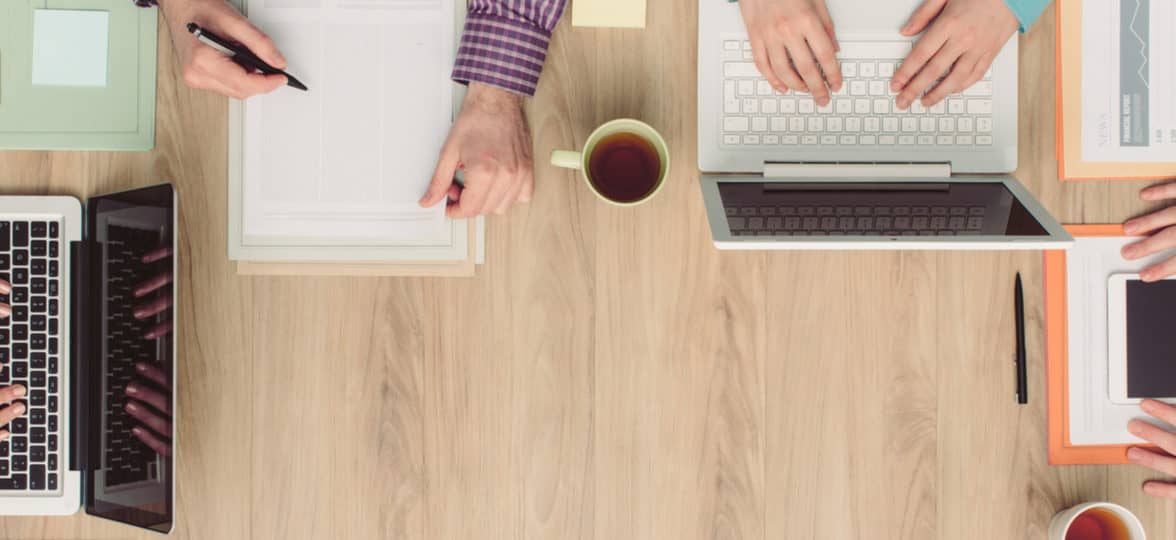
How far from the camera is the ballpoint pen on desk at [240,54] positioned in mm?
944

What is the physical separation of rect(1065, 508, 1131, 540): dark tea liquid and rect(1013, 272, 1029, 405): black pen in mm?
161

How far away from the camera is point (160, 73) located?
1.03m

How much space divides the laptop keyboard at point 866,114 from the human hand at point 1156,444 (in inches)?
15.8

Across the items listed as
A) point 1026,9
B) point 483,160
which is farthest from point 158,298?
point 1026,9

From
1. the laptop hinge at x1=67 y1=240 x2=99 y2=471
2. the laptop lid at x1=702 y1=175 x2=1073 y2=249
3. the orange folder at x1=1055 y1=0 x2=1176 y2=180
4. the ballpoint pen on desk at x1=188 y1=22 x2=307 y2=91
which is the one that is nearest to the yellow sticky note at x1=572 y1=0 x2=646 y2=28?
the laptop lid at x1=702 y1=175 x2=1073 y2=249

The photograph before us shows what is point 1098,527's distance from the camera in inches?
39.8

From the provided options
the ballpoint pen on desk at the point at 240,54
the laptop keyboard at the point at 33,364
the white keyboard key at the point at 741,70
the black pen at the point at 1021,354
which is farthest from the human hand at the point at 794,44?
the laptop keyboard at the point at 33,364

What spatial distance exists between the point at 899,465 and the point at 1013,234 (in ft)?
1.14

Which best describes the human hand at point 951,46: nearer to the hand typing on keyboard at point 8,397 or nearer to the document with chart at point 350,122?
the document with chart at point 350,122

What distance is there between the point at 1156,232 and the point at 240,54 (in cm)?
116

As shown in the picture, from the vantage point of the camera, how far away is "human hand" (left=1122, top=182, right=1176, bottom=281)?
1.00 meters

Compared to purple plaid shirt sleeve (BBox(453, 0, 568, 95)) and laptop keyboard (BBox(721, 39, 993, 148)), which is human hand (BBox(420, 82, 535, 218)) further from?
laptop keyboard (BBox(721, 39, 993, 148))

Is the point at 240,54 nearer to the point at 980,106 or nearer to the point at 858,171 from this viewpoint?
the point at 858,171

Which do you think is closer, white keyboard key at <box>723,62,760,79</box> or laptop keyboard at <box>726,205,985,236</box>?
laptop keyboard at <box>726,205,985,236</box>
